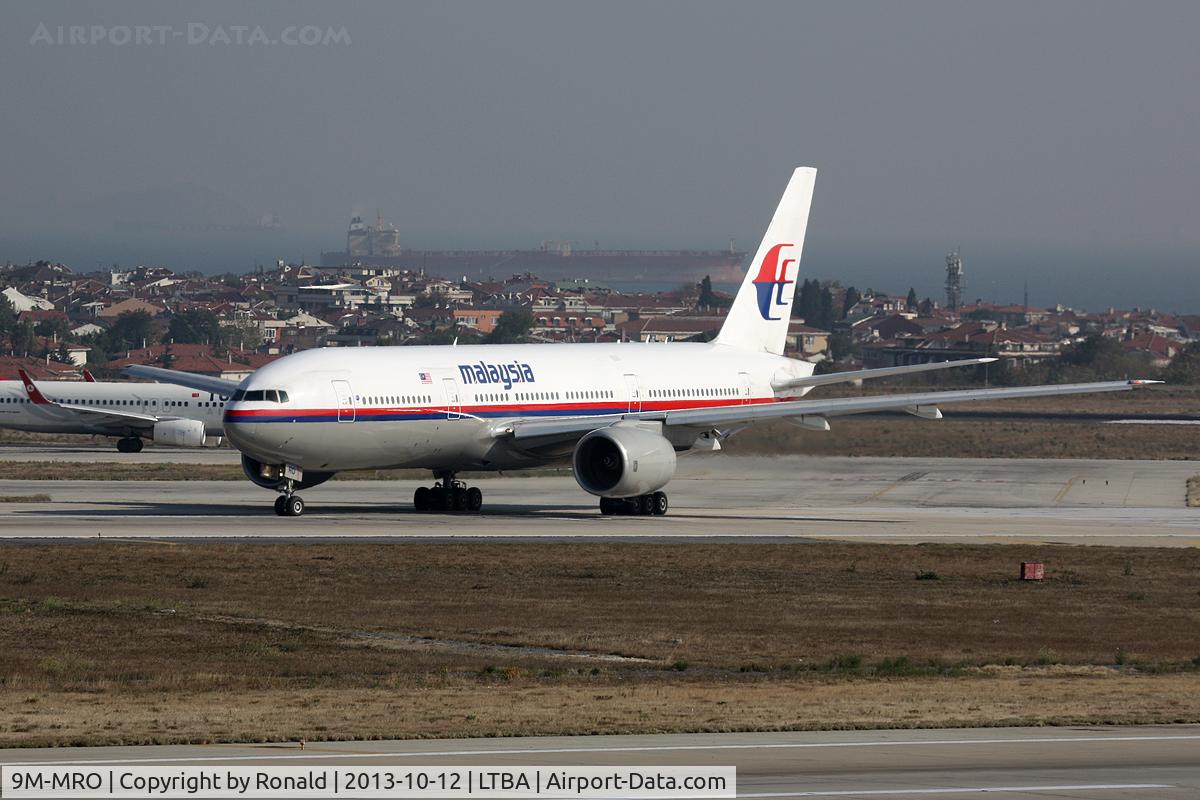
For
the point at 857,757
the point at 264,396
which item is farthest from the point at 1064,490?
the point at 857,757

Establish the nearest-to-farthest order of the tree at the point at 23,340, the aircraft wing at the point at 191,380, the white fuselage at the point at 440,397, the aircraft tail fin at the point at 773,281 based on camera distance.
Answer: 1. the white fuselage at the point at 440,397
2. the aircraft wing at the point at 191,380
3. the aircraft tail fin at the point at 773,281
4. the tree at the point at 23,340

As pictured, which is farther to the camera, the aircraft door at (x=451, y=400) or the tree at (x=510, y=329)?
the tree at (x=510, y=329)

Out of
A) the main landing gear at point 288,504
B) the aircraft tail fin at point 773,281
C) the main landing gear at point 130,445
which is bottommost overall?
the main landing gear at point 130,445

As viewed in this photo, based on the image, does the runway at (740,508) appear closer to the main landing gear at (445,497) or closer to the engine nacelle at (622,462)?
the main landing gear at (445,497)

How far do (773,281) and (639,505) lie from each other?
1337 centimetres

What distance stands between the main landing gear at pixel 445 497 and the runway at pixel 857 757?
32.1 metres

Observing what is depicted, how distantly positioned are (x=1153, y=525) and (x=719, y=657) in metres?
25.8

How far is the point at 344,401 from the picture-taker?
45.3m

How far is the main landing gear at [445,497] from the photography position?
50844 mm

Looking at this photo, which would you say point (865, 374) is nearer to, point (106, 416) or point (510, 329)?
point (106, 416)

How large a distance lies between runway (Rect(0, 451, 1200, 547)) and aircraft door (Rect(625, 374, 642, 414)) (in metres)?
3.37

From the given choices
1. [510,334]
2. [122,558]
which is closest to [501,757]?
[122,558]

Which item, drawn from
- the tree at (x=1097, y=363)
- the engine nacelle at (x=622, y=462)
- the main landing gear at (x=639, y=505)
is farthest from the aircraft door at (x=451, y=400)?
the tree at (x=1097, y=363)

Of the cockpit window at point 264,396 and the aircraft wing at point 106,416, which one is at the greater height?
the cockpit window at point 264,396
